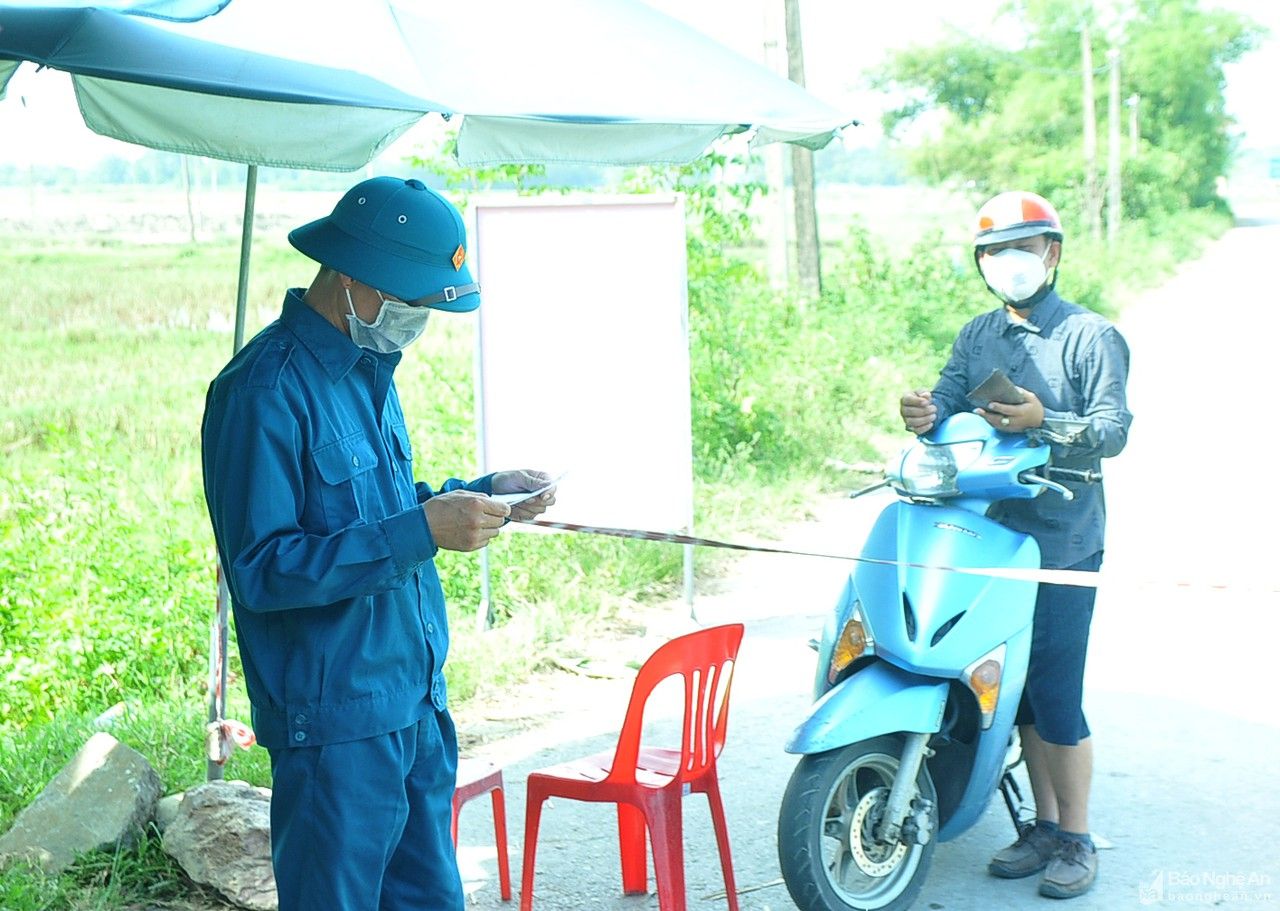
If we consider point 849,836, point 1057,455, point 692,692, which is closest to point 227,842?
point 692,692

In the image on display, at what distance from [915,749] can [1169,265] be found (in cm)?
3212

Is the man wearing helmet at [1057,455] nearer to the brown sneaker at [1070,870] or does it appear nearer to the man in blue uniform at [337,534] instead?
the brown sneaker at [1070,870]

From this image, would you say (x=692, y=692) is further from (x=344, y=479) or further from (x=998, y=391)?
(x=344, y=479)

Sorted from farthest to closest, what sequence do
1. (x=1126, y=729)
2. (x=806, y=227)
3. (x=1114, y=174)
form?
1. (x=1114, y=174)
2. (x=806, y=227)
3. (x=1126, y=729)

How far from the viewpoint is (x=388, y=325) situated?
2.64 meters

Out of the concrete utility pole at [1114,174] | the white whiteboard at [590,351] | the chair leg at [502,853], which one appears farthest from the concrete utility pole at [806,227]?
the concrete utility pole at [1114,174]

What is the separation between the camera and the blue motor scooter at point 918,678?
11.8 ft

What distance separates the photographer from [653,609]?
699 cm

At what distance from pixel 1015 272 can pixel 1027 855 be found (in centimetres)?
160

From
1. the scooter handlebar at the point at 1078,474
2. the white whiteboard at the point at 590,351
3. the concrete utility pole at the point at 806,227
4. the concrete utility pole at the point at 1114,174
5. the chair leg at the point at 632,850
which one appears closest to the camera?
the scooter handlebar at the point at 1078,474

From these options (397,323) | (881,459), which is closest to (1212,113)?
(881,459)

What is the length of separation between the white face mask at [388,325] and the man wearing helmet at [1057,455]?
1.71 meters

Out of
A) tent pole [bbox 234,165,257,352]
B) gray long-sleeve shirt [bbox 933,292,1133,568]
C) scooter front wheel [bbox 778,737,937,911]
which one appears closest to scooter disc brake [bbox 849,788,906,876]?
scooter front wheel [bbox 778,737,937,911]

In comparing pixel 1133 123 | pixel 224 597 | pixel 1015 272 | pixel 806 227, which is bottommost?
pixel 224 597
